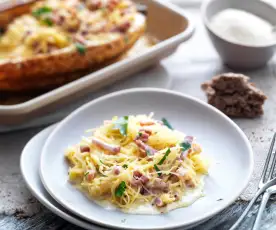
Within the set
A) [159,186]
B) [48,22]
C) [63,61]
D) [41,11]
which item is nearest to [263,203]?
[159,186]

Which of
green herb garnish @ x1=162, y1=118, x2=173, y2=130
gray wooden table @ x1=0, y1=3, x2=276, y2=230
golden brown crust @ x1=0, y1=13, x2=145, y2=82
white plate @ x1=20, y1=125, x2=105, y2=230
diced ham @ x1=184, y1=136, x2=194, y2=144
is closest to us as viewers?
white plate @ x1=20, y1=125, x2=105, y2=230

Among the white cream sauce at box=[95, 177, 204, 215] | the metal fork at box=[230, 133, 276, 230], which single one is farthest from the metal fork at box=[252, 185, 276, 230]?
the white cream sauce at box=[95, 177, 204, 215]

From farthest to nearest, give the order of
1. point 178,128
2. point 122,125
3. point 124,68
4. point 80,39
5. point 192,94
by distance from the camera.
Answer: point 192,94, point 80,39, point 124,68, point 178,128, point 122,125

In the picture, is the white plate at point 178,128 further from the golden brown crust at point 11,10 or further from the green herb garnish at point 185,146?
the golden brown crust at point 11,10

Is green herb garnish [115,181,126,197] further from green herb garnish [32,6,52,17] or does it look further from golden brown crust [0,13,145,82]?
green herb garnish [32,6,52,17]

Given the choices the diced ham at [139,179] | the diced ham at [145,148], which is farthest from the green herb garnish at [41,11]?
the diced ham at [139,179]

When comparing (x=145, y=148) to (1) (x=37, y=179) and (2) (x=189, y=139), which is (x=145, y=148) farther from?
(1) (x=37, y=179)
